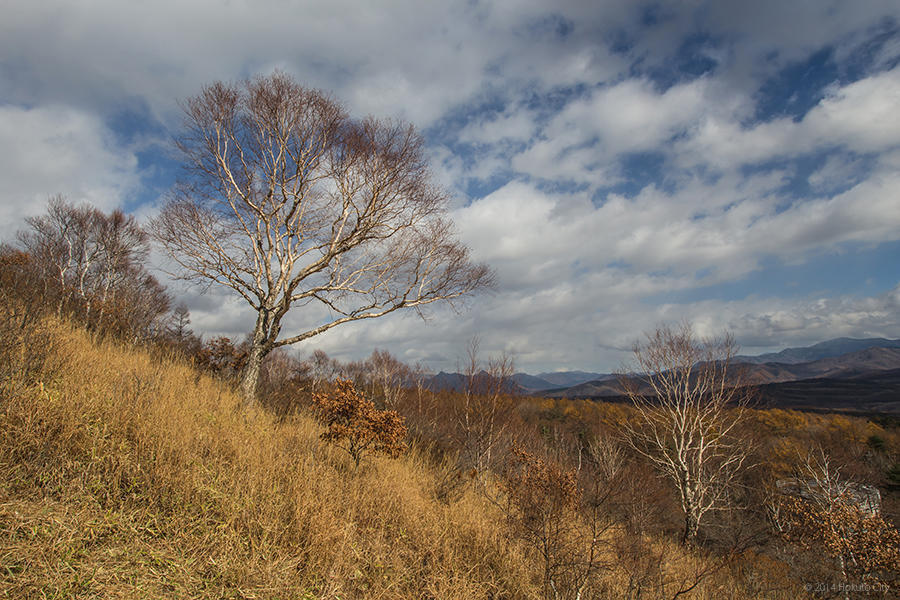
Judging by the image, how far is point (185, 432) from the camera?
406 centimetres

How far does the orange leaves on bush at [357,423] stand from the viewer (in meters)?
5.52

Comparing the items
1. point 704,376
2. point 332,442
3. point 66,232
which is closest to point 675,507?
point 704,376

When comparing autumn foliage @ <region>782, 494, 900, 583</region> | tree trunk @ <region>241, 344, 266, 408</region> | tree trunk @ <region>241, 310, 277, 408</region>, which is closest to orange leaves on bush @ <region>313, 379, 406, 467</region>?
tree trunk @ <region>241, 344, 266, 408</region>

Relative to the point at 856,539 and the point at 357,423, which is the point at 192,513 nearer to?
the point at 357,423

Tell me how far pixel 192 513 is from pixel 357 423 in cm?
255

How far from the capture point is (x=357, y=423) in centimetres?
561

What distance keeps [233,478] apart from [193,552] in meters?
0.94

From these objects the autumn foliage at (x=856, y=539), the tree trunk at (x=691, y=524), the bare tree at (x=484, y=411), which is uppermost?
the bare tree at (x=484, y=411)

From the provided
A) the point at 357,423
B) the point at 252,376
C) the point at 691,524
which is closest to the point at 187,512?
the point at 357,423

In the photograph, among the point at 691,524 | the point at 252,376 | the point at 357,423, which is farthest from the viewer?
the point at 691,524

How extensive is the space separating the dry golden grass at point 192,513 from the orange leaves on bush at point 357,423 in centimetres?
42

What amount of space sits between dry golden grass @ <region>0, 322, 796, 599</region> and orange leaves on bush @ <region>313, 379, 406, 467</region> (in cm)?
42

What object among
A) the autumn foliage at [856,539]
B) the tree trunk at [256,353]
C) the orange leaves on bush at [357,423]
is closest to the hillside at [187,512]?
the orange leaves on bush at [357,423]

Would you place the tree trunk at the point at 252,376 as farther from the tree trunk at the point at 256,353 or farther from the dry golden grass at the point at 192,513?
the dry golden grass at the point at 192,513
